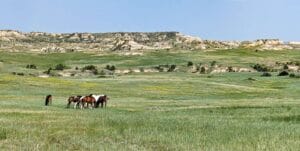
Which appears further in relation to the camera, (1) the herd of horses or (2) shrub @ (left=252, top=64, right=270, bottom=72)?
(2) shrub @ (left=252, top=64, right=270, bottom=72)

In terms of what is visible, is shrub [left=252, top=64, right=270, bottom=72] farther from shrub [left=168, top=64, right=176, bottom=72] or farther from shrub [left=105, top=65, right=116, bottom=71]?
shrub [left=105, top=65, right=116, bottom=71]

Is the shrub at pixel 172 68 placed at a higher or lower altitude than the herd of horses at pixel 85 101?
lower

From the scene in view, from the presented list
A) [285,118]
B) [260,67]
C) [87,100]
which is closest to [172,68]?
[260,67]

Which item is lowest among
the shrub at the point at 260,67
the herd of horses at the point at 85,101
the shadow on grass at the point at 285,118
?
the shrub at the point at 260,67

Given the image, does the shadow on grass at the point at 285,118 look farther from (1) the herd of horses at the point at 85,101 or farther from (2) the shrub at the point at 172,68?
(2) the shrub at the point at 172,68

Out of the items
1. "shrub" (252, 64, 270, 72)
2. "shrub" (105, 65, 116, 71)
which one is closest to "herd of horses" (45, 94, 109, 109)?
"shrub" (105, 65, 116, 71)

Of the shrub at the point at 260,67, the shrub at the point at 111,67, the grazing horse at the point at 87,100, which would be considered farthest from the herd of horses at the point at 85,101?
the shrub at the point at 260,67

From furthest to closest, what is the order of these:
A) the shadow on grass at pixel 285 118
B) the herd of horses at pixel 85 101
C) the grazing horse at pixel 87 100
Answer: the grazing horse at pixel 87 100 → the herd of horses at pixel 85 101 → the shadow on grass at pixel 285 118

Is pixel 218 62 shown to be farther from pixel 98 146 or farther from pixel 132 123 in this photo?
pixel 98 146

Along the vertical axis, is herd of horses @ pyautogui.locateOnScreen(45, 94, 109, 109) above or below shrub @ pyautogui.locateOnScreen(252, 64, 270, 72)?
above

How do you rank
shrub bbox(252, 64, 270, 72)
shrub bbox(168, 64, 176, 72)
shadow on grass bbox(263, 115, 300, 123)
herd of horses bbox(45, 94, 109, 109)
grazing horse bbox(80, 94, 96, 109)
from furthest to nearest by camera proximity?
shrub bbox(252, 64, 270, 72)
shrub bbox(168, 64, 176, 72)
grazing horse bbox(80, 94, 96, 109)
herd of horses bbox(45, 94, 109, 109)
shadow on grass bbox(263, 115, 300, 123)

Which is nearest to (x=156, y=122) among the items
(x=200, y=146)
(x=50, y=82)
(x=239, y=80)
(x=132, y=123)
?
(x=132, y=123)

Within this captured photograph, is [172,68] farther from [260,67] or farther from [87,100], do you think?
[87,100]

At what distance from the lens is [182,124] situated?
2983 centimetres
